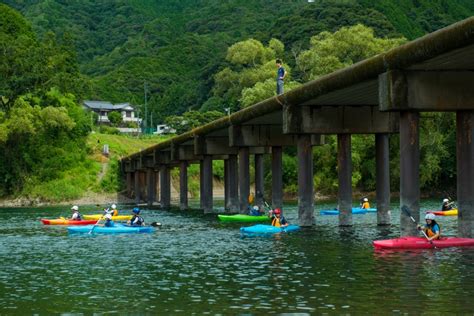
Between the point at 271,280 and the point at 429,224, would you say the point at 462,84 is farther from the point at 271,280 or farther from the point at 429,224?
the point at 271,280

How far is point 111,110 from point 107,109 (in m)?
1.23

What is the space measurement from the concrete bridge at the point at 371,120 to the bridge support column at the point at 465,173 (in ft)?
0.13

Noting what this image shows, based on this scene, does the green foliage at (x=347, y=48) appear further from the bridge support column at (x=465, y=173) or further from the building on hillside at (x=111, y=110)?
the building on hillside at (x=111, y=110)

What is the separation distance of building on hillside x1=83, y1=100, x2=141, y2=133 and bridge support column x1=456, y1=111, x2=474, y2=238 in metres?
147

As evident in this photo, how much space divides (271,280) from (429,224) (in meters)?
10.7

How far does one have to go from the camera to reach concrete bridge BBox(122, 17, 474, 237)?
32594 millimetres

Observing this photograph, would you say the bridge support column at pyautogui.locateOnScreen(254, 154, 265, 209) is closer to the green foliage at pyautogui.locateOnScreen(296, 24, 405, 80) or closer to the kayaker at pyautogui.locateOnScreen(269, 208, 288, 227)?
the kayaker at pyautogui.locateOnScreen(269, 208, 288, 227)

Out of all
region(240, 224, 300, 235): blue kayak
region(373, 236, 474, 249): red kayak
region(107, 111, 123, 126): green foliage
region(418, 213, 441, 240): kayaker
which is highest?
region(107, 111, 123, 126): green foliage

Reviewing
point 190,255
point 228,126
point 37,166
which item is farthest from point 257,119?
point 37,166

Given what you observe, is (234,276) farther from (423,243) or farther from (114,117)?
(114,117)

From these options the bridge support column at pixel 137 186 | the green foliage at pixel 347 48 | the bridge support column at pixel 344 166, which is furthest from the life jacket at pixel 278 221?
the bridge support column at pixel 137 186

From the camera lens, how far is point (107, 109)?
608 ft

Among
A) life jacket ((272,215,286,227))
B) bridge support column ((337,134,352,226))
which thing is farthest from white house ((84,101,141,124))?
life jacket ((272,215,286,227))

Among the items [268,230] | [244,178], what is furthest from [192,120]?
[268,230]
